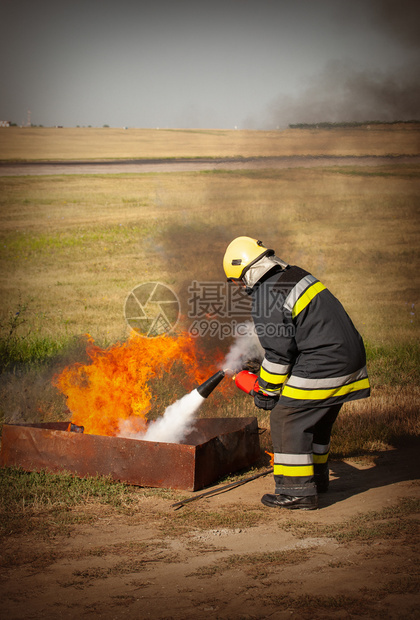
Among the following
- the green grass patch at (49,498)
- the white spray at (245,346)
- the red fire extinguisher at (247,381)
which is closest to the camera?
the green grass patch at (49,498)

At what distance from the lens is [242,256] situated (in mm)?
4578

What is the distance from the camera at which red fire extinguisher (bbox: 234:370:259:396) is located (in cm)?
470

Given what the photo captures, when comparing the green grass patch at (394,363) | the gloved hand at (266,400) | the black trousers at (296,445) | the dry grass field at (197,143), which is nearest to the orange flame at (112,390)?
the gloved hand at (266,400)

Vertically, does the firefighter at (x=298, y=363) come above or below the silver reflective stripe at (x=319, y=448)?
above

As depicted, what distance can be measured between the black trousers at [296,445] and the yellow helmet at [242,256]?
3.74ft

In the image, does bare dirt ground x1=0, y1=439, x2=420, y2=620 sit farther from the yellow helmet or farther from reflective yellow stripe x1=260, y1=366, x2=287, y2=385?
the yellow helmet

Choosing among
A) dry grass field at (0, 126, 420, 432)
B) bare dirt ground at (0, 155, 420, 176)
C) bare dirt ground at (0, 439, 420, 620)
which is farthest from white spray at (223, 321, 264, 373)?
bare dirt ground at (0, 155, 420, 176)

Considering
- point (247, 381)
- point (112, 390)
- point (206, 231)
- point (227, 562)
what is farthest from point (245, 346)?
point (206, 231)

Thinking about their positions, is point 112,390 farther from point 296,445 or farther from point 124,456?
point 296,445

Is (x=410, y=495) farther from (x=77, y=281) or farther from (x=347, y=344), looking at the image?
(x=77, y=281)

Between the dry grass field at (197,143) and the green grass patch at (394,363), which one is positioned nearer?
the green grass patch at (394,363)

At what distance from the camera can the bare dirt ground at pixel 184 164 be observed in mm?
11008

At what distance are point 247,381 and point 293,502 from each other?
104 centimetres

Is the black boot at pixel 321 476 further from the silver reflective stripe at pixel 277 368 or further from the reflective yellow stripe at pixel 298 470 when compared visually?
the silver reflective stripe at pixel 277 368
